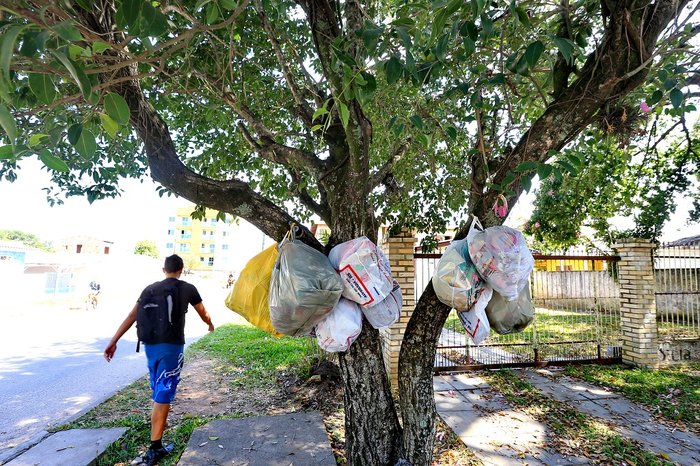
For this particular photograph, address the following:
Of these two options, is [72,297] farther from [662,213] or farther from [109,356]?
[662,213]

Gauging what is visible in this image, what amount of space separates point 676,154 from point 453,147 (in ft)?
19.6

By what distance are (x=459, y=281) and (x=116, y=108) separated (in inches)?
65.6

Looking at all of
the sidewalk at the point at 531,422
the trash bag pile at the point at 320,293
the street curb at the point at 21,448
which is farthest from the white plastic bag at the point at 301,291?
the street curb at the point at 21,448

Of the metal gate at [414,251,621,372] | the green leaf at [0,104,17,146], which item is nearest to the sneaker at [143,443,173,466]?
the green leaf at [0,104,17,146]

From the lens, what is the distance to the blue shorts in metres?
3.16

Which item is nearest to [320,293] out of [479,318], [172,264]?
[479,318]

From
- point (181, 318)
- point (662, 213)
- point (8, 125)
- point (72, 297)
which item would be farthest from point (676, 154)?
point (72, 297)

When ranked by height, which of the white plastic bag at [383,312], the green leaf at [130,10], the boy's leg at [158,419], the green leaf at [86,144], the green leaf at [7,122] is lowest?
the boy's leg at [158,419]

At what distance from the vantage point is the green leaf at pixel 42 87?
1.11 m

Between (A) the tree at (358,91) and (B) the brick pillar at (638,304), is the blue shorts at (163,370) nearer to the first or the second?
(A) the tree at (358,91)

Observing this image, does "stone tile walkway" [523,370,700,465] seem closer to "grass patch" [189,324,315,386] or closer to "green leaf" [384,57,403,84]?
"grass patch" [189,324,315,386]

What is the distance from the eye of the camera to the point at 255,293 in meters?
2.12

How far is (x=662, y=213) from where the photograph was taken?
7074 millimetres

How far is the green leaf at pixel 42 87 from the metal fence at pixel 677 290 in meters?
7.93
